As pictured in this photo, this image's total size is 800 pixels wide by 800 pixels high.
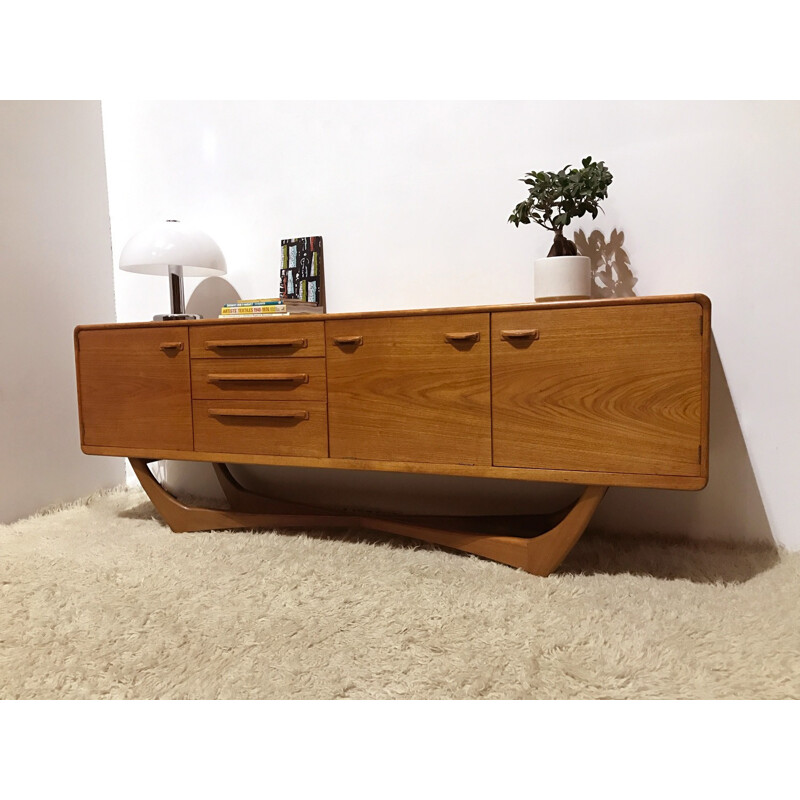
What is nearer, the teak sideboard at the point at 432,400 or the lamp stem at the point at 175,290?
the teak sideboard at the point at 432,400

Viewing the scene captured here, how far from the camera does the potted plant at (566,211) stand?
1.63m

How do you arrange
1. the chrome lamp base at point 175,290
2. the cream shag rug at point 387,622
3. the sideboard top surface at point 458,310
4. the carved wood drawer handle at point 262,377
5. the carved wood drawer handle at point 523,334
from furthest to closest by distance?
the chrome lamp base at point 175,290 < the carved wood drawer handle at point 262,377 < the carved wood drawer handle at point 523,334 < the sideboard top surface at point 458,310 < the cream shag rug at point 387,622

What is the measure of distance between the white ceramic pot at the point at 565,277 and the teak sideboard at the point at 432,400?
0.73ft

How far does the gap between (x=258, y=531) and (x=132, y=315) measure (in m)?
1.19

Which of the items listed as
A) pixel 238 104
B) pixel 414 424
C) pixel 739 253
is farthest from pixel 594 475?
pixel 238 104

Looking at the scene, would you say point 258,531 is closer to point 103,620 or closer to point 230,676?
point 103,620

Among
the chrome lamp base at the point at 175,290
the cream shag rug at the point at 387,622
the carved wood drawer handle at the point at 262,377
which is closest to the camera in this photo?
the cream shag rug at the point at 387,622

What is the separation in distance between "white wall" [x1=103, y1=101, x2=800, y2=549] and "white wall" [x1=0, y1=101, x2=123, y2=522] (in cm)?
14

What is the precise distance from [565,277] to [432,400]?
51cm

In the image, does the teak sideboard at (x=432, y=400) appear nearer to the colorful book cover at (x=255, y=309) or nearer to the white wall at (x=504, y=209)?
the colorful book cover at (x=255, y=309)

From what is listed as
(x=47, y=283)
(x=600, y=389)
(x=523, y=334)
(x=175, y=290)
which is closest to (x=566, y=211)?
(x=523, y=334)

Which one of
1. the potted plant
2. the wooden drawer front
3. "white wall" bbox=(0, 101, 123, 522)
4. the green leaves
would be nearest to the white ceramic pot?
the potted plant

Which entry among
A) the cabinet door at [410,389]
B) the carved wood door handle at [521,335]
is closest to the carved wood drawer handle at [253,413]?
the cabinet door at [410,389]

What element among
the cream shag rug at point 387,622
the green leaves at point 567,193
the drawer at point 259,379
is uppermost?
the green leaves at point 567,193
